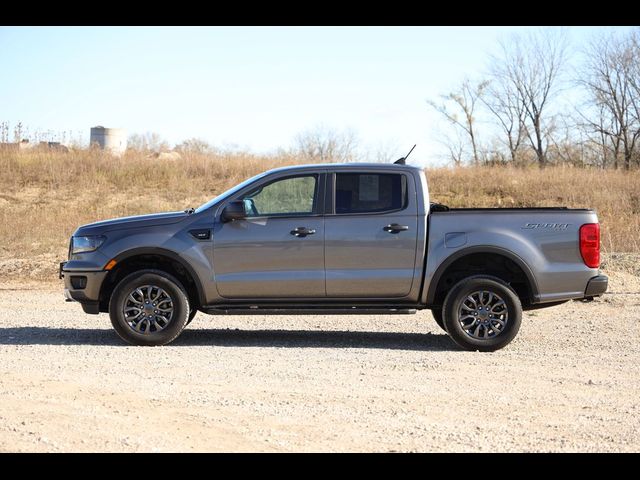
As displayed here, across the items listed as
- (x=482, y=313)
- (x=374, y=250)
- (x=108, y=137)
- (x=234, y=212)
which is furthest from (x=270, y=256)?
(x=108, y=137)

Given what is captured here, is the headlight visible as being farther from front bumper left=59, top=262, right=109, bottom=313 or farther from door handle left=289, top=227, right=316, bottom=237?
door handle left=289, top=227, right=316, bottom=237

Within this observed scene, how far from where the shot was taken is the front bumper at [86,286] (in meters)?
10.6

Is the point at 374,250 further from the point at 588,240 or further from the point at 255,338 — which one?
the point at 588,240

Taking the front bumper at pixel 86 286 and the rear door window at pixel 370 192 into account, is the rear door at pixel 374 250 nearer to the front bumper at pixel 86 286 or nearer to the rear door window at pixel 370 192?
the rear door window at pixel 370 192

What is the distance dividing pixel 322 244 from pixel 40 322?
4449 mm

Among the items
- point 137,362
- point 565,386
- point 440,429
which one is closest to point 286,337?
point 137,362

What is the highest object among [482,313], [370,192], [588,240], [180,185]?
[180,185]

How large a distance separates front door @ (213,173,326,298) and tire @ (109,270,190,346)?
50cm

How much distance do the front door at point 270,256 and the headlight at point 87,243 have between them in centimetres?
129

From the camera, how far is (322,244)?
34.0 feet

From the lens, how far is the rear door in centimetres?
1033

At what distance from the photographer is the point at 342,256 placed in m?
10.4

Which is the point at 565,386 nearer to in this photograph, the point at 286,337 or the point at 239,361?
the point at 239,361

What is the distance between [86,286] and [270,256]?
204 cm
